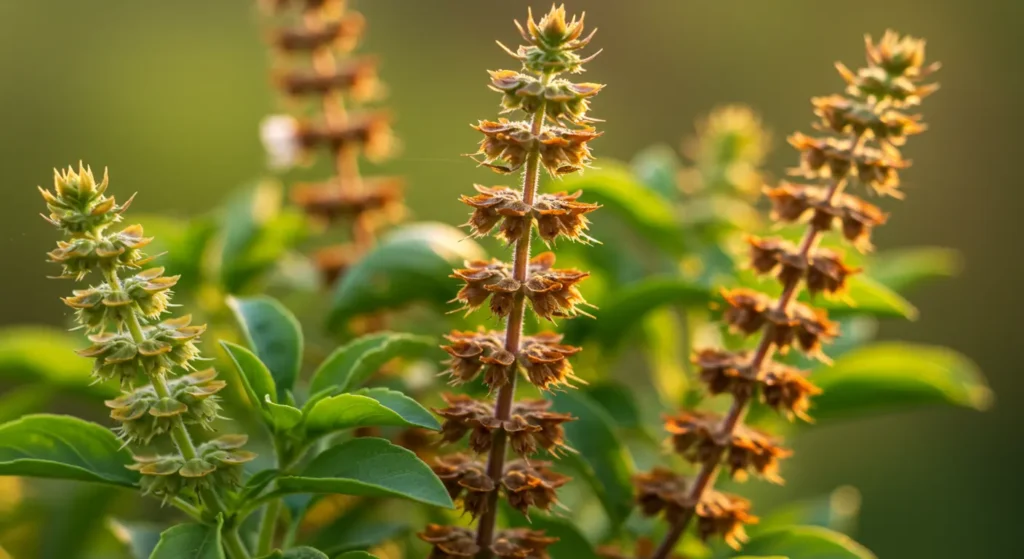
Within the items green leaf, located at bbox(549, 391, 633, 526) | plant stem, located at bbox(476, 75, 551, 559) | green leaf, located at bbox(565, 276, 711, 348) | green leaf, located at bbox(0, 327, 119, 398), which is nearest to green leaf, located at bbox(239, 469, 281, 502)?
plant stem, located at bbox(476, 75, 551, 559)

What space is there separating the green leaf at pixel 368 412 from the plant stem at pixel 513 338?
0.08 m

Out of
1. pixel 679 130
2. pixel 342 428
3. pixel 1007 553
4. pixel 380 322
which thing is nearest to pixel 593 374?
pixel 380 322

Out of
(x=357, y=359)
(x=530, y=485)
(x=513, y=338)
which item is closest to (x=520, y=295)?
(x=513, y=338)

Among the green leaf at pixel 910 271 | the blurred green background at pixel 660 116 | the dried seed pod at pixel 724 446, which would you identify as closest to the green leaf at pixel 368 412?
the dried seed pod at pixel 724 446

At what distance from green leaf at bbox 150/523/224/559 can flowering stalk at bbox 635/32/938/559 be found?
23.3 inches

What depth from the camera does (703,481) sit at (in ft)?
5.14

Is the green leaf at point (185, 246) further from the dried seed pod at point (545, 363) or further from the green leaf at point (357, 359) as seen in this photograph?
the dried seed pod at point (545, 363)

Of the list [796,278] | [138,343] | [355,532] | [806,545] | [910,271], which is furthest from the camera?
[910,271]

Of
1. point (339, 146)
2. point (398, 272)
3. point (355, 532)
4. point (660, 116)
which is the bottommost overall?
point (355, 532)

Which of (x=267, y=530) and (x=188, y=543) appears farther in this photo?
(x=267, y=530)

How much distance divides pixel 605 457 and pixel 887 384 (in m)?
0.59

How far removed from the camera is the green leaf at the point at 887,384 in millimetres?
2021

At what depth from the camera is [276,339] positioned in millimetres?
1683

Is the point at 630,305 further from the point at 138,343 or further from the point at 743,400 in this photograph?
the point at 138,343
